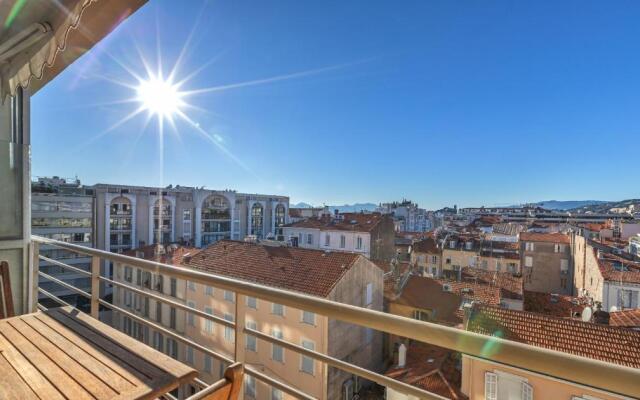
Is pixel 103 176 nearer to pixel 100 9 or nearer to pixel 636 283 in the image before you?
pixel 100 9

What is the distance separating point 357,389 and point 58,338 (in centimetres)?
1172

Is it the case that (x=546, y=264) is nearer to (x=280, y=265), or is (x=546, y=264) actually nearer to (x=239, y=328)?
(x=280, y=265)

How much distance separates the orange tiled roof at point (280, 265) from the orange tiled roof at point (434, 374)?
3.84 metres

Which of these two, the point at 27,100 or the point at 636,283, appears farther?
the point at 636,283

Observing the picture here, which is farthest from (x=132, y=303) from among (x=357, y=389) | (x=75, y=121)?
(x=357, y=389)

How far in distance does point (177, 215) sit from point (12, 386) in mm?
38442

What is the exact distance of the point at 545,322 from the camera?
8.91 m

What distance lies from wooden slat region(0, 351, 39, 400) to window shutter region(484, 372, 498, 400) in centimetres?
829

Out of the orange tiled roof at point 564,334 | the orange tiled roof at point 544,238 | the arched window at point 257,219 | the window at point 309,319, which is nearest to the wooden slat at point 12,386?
the orange tiled roof at point 564,334

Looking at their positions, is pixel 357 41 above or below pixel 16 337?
above

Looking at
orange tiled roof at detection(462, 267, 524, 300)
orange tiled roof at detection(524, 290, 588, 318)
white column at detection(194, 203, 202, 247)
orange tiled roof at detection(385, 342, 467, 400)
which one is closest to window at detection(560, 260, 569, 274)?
orange tiled roof at detection(462, 267, 524, 300)

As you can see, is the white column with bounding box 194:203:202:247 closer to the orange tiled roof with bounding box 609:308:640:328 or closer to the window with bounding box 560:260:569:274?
the orange tiled roof with bounding box 609:308:640:328

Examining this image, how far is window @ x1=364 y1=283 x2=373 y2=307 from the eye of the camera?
14625 millimetres

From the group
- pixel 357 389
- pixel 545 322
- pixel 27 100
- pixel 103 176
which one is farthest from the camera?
pixel 103 176
